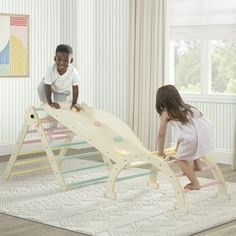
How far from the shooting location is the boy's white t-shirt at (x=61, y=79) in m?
5.79

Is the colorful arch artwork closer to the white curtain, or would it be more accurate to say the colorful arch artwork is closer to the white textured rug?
the white curtain

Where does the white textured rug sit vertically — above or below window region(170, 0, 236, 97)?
below

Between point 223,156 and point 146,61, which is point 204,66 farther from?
point 223,156

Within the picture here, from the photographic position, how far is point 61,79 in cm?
589

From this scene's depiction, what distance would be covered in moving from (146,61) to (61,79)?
147 cm

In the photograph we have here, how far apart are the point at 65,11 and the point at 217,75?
6.86 ft

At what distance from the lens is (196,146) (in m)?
4.75

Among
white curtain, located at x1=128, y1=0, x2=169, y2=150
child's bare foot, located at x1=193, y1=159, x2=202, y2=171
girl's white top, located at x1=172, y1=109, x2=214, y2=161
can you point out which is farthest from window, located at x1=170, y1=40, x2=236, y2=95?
girl's white top, located at x1=172, y1=109, x2=214, y2=161

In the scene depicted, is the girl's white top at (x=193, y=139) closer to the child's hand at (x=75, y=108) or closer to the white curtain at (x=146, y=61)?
the child's hand at (x=75, y=108)

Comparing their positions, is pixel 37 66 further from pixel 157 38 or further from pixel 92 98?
pixel 157 38

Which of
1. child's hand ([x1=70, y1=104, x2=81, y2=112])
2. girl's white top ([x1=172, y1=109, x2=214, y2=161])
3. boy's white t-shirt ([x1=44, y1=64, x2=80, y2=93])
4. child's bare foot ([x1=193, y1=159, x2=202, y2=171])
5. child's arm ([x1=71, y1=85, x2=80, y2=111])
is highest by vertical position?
boy's white t-shirt ([x1=44, y1=64, x2=80, y2=93])

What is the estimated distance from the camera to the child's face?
18.7 ft

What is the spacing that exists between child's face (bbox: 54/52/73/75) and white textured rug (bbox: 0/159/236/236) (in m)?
1.03

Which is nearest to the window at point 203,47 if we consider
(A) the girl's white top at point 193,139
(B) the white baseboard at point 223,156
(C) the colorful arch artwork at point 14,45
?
(B) the white baseboard at point 223,156
